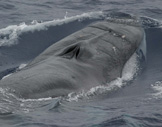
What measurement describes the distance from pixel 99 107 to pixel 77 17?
16.2 metres

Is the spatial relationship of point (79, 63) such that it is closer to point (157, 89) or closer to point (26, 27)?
point (157, 89)

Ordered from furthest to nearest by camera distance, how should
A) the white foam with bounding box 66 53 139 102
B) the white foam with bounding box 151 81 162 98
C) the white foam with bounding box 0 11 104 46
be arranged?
the white foam with bounding box 0 11 104 46, the white foam with bounding box 151 81 162 98, the white foam with bounding box 66 53 139 102

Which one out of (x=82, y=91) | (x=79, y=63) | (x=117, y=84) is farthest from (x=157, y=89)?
(x=82, y=91)

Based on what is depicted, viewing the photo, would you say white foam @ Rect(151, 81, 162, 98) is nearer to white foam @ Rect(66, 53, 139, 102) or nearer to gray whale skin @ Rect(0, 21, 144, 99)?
white foam @ Rect(66, 53, 139, 102)

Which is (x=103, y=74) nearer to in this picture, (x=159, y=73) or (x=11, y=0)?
(x=159, y=73)

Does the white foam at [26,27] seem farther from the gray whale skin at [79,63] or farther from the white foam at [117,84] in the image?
the white foam at [117,84]

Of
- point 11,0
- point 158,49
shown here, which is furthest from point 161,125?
point 11,0

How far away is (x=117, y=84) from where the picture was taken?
66.6 feet

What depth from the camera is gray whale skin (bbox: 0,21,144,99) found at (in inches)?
673

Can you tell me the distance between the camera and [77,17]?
104ft

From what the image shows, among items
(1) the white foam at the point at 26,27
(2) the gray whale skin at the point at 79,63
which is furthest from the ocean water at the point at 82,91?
(2) the gray whale skin at the point at 79,63

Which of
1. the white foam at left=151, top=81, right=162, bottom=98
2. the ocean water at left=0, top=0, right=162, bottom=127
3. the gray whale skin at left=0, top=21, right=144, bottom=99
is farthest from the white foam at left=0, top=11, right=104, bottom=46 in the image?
the white foam at left=151, top=81, right=162, bottom=98

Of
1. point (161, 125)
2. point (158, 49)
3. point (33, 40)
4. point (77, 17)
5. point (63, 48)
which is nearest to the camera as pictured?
point (161, 125)

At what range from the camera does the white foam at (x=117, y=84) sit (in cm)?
1752
